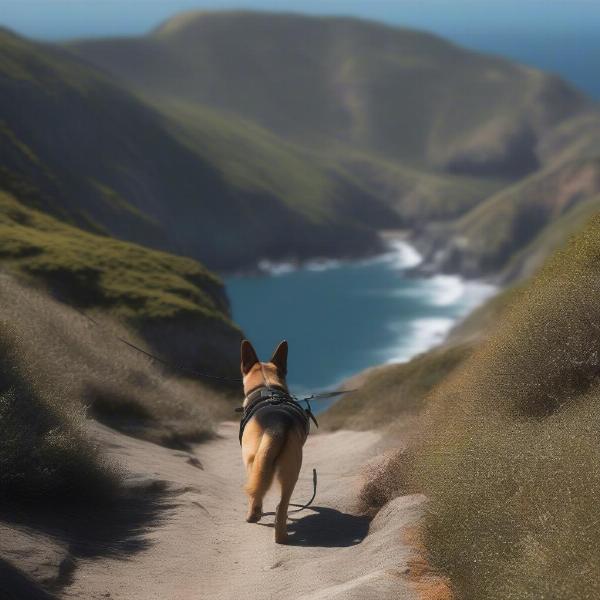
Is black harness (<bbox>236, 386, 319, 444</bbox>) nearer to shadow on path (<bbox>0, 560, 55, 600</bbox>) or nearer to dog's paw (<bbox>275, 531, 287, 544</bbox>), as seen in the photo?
dog's paw (<bbox>275, 531, 287, 544</bbox>)

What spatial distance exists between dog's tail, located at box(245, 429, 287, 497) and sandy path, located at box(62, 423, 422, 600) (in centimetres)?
110

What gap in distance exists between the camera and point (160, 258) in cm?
6950

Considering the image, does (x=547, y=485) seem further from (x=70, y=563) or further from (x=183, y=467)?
(x=183, y=467)

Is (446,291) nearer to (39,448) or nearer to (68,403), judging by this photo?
(68,403)

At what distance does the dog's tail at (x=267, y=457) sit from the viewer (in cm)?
1634

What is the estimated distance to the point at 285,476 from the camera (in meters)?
16.4

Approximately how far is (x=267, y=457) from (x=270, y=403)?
1224 mm

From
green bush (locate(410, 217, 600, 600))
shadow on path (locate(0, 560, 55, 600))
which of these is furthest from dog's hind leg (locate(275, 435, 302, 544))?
shadow on path (locate(0, 560, 55, 600))

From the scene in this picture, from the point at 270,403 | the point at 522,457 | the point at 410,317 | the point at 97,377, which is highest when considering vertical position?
the point at 410,317

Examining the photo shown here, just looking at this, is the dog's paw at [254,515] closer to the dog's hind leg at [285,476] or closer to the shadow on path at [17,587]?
the dog's hind leg at [285,476]

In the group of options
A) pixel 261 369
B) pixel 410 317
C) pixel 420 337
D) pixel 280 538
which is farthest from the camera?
pixel 410 317

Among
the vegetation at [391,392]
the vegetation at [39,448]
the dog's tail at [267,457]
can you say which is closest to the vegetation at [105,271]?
the vegetation at [391,392]

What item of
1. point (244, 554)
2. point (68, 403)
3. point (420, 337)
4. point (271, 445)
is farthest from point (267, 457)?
point (420, 337)

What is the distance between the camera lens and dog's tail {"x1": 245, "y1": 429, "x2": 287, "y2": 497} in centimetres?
1634
